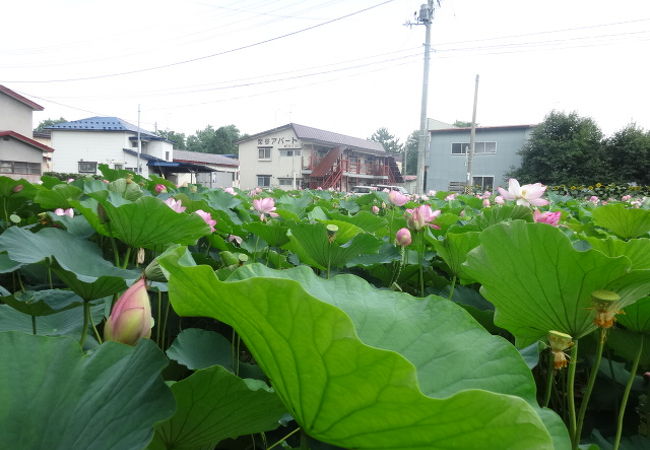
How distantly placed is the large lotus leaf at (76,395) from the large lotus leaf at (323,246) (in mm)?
677

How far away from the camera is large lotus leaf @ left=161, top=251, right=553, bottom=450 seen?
27 centimetres

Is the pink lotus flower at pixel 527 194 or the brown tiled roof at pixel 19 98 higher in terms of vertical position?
the brown tiled roof at pixel 19 98

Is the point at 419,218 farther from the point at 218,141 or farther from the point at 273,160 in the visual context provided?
the point at 218,141

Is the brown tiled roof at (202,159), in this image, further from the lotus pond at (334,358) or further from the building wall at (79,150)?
the lotus pond at (334,358)

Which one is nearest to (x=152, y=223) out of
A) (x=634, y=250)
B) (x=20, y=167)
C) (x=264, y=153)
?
(x=634, y=250)

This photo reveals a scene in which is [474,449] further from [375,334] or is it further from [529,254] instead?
[529,254]

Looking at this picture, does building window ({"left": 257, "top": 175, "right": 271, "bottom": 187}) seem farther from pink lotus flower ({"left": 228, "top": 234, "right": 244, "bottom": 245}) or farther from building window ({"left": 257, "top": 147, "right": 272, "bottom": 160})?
pink lotus flower ({"left": 228, "top": 234, "right": 244, "bottom": 245})

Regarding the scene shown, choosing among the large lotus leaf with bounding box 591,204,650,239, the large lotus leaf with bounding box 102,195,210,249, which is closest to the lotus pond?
the large lotus leaf with bounding box 102,195,210,249

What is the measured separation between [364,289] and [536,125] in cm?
2037

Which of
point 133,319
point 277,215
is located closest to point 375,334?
point 133,319

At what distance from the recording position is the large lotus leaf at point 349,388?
27 centimetres

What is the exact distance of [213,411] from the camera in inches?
16.7

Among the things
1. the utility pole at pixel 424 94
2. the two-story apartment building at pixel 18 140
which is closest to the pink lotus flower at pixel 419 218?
the utility pole at pixel 424 94

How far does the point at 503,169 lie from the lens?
Result: 19.5m
